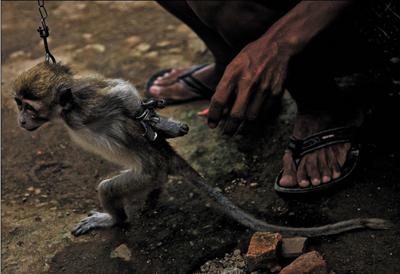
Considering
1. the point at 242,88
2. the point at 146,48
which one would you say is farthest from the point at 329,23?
the point at 146,48

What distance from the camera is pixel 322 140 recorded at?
320 centimetres

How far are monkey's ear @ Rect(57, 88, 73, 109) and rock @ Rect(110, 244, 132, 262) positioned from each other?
701 millimetres

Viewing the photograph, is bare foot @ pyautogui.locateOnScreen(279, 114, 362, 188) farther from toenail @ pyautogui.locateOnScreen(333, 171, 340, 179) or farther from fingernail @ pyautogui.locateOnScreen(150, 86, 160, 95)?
fingernail @ pyautogui.locateOnScreen(150, 86, 160, 95)

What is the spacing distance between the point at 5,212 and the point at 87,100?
0.90 metres

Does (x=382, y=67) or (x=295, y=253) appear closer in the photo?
Answer: (x=295, y=253)

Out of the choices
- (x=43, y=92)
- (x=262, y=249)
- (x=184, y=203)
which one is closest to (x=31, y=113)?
(x=43, y=92)

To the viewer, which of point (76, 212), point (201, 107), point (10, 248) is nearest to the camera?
point (10, 248)

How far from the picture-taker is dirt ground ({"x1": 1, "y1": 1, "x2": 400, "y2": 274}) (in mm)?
2947

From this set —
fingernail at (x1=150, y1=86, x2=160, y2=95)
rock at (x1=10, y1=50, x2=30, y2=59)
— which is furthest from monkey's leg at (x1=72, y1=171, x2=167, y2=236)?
rock at (x1=10, y1=50, x2=30, y2=59)

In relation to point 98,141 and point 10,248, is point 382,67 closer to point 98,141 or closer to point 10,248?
point 98,141

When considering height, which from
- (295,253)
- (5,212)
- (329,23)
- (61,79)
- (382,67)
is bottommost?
(5,212)

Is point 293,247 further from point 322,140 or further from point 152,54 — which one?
point 152,54

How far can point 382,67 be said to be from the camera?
358 cm

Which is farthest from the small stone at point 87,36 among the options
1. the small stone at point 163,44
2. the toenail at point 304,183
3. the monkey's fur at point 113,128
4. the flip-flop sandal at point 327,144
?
the toenail at point 304,183
